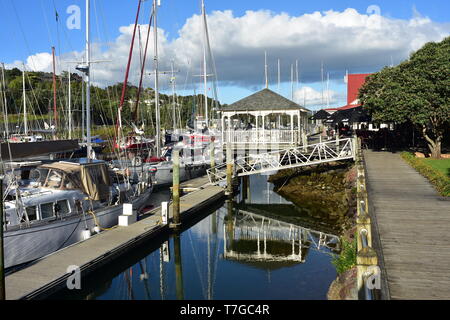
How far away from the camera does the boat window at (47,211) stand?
1686 cm

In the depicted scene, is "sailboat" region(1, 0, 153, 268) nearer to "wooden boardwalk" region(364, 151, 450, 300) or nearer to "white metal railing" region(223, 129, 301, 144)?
"wooden boardwalk" region(364, 151, 450, 300)

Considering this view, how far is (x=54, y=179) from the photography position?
1883 cm

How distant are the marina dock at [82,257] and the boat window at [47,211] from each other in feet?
5.86

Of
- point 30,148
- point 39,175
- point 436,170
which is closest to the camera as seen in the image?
point 30,148

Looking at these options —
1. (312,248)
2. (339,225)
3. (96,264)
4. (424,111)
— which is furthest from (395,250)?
(424,111)

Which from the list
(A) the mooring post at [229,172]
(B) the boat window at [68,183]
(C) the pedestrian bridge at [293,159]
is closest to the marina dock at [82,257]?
(B) the boat window at [68,183]

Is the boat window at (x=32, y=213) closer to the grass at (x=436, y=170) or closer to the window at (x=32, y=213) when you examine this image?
the window at (x=32, y=213)

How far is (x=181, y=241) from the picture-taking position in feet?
67.8

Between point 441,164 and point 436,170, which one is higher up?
point 441,164

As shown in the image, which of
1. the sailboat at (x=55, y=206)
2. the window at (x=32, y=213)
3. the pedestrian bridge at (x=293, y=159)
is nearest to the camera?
the sailboat at (x=55, y=206)

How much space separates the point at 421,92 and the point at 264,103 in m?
12.0

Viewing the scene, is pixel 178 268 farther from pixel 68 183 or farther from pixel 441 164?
pixel 441 164

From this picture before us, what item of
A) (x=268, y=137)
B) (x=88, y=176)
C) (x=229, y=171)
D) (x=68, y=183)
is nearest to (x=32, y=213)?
(x=68, y=183)
